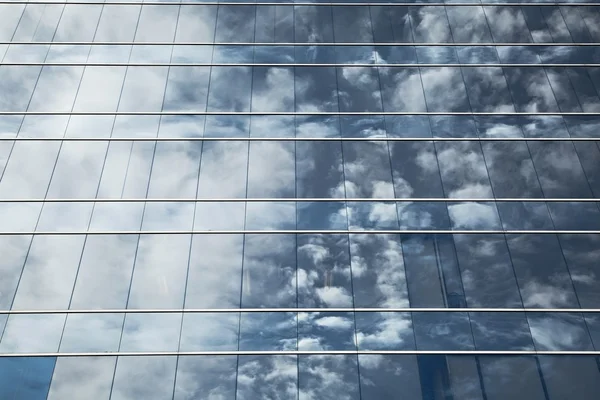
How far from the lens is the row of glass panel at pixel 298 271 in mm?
20328

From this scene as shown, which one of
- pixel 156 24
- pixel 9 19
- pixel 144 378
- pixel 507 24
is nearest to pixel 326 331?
pixel 144 378

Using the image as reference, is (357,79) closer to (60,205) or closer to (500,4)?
(500,4)

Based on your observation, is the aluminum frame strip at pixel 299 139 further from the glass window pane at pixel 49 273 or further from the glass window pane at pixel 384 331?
the glass window pane at pixel 384 331

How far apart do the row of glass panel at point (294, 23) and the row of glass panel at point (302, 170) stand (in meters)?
6.00

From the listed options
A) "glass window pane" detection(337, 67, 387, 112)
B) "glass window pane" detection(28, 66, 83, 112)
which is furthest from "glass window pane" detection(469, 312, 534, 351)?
"glass window pane" detection(28, 66, 83, 112)

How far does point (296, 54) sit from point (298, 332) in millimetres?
12999

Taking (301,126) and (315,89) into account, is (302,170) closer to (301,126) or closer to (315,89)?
(301,126)

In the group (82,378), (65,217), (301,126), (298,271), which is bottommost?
(82,378)

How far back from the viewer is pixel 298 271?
20.9 meters

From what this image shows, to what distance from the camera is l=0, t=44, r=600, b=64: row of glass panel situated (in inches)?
1033

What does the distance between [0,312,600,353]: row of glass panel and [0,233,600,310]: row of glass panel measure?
0.46 m

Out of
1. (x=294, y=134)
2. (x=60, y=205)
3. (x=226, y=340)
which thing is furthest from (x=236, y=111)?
(x=226, y=340)

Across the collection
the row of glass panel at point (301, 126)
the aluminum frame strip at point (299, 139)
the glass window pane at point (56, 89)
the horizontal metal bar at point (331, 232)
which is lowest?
the horizontal metal bar at point (331, 232)

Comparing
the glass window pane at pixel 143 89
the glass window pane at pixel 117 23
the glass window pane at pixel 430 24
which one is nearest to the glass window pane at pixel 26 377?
the glass window pane at pixel 143 89
